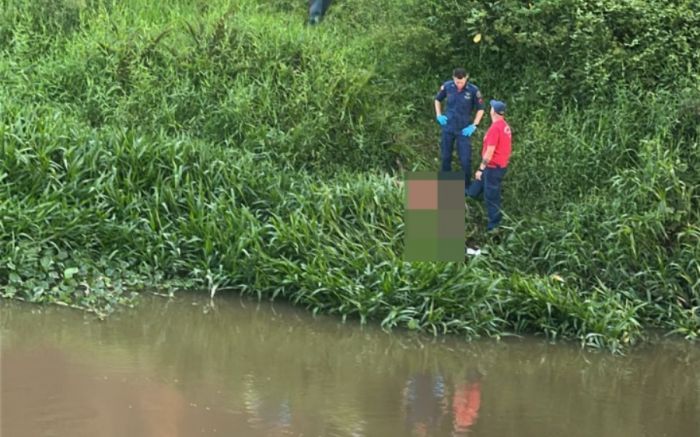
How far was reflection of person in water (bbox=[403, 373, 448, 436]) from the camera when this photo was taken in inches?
239

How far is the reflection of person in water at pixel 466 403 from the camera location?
6129mm

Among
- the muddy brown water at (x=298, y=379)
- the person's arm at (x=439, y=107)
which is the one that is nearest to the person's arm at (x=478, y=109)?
the person's arm at (x=439, y=107)

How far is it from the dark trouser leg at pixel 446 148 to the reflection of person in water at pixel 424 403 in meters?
3.35

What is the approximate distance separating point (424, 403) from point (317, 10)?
7570 millimetres

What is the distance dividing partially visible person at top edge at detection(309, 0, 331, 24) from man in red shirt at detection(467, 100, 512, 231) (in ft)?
13.8

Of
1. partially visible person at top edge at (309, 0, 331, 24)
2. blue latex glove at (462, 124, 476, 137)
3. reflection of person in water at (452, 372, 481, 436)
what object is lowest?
reflection of person in water at (452, 372, 481, 436)

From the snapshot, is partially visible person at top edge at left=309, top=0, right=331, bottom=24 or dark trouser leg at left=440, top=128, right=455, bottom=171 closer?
dark trouser leg at left=440, top=128, right=455, bottom=171

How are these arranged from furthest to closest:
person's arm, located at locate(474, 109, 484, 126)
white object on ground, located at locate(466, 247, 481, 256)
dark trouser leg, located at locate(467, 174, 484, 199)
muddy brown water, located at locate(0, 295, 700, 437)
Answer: person's arm, located at locate(474, 109, 484, 126)
dark trouser leg, located at locate(467, 174, 484, 199)
white object on ground, located at locate(466, 247, 481, 256)
muddy brown water, located at locate(0, 295, 700, 437)

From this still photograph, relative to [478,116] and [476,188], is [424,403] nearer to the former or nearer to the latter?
[476,188]

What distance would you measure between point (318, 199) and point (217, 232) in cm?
108

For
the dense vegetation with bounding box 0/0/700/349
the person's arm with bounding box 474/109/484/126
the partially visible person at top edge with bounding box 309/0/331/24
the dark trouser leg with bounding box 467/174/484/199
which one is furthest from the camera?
the partially visible person at top edge with bounding box 309/0/331/24

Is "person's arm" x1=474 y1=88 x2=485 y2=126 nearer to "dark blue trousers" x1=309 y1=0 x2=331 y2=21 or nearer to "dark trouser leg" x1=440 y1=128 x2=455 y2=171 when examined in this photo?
"dark trouser leg" x1=440 y1=128 x2=455 y2=171

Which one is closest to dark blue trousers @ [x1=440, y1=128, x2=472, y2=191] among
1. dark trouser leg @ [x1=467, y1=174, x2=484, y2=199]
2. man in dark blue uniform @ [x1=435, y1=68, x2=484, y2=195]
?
man in dark blue uniform @ [x1=435, y1=68, x2=484, y2=195]

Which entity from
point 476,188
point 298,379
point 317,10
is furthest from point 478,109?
point 298,379
